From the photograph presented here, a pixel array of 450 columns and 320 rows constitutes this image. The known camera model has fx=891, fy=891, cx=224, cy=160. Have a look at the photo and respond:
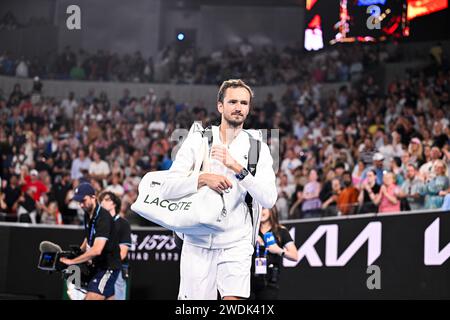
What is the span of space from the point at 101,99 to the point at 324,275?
1180 centimetres

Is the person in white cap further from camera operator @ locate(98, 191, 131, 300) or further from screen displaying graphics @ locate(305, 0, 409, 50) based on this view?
camera operator @ locate(98, 191, 131, 300)

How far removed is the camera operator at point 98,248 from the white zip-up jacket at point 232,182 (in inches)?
158

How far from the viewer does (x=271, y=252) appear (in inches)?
412

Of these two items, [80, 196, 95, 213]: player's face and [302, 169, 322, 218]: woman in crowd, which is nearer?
[80, 196, 95, 213]: player's face

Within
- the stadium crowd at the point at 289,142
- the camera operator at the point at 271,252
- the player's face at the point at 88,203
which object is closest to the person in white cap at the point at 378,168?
the stadium crowd at the point at 289,142

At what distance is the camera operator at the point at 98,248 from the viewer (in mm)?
10719

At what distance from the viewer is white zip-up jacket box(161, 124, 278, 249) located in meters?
6.65

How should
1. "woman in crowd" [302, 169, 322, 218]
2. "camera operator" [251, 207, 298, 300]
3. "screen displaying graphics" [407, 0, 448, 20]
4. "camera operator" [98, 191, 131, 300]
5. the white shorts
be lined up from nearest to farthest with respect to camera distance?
the white shorts < "camera operator" [251, 207, 298, 300] < "camera operator" [98, 191, 131, 300] < "woman in crowd" [302, 169, 322, 218] < "screen displaying graphics" [407, 0, 448, 20]

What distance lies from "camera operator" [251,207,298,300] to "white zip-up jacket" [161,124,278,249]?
3545mm

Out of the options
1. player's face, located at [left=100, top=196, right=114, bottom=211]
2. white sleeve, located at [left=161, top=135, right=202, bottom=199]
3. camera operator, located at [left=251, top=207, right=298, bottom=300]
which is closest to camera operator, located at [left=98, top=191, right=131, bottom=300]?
player's face, located at [left=100, top=196, right=114, bottom=211]

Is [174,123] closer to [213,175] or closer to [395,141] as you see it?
[395,141]

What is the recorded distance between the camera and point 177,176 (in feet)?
22.1
